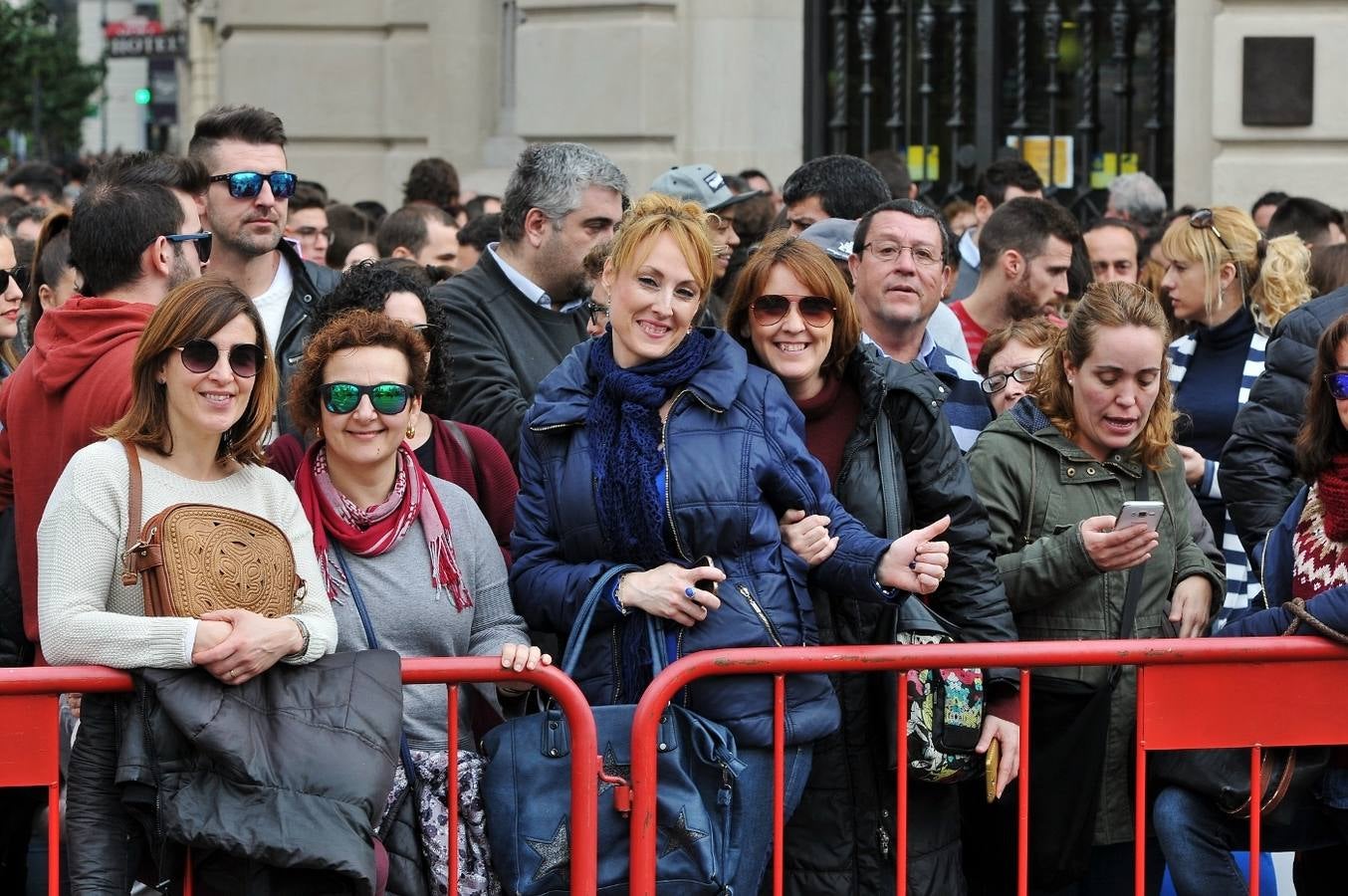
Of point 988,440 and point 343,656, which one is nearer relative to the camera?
point 343,656

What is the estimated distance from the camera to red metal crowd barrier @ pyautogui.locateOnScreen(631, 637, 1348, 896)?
4.58m

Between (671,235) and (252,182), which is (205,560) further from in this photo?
(252,182)

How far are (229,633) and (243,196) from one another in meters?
2.23

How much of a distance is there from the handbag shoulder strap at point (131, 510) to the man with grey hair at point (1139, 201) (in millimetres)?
A: 7673

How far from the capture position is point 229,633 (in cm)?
420

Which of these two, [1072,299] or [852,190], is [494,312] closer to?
[852,190]

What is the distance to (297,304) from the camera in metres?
6.17

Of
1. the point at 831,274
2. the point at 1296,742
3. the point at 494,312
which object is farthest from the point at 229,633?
the point at 1296,742

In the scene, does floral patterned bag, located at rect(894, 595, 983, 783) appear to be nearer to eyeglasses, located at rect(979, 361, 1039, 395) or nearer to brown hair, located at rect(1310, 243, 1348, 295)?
eyeglasses, located at rect(979, 361, 1039, 395)

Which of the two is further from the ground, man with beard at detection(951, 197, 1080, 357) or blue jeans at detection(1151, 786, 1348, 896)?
man with beard at detection(951, 197, 1080, 357)

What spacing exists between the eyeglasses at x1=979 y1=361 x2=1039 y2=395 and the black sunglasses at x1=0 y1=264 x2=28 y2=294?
3139mm

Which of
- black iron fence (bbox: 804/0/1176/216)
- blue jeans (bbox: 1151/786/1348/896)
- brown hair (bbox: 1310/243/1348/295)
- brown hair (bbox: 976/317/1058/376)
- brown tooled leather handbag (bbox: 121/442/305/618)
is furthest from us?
black iron fence (bbox: 804/0/1176/216)

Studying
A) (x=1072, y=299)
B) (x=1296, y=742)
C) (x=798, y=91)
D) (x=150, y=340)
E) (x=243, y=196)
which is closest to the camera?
(x=150, y=340)

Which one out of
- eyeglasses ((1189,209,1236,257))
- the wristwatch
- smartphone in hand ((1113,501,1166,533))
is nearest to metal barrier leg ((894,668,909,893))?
smartphone in hand ((1113,501,1166,533))
